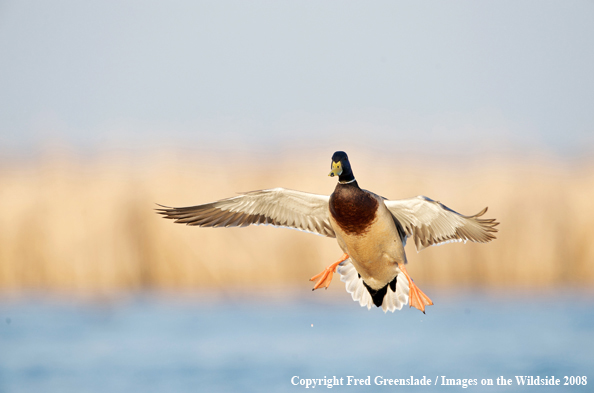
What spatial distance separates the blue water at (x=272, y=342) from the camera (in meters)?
11.7

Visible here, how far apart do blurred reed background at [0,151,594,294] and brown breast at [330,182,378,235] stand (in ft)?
19.8

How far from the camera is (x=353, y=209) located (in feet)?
18.0

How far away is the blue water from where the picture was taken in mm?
11703

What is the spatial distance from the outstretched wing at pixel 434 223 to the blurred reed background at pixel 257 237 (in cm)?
534

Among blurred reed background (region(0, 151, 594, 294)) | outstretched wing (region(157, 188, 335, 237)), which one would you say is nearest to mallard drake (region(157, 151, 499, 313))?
outstretched wing (region(157, 188, 335, 237))

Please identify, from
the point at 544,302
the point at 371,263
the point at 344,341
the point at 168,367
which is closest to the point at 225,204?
the point at 371,263

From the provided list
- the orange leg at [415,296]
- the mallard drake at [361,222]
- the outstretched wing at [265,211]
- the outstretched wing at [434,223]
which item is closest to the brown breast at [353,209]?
the mallard drake at [361,222]

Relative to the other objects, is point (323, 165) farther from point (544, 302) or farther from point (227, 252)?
point (544, 302)

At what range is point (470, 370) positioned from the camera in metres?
11.9

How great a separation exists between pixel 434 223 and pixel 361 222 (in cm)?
107

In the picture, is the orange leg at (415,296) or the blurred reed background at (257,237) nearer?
the orange leg at (415,296)

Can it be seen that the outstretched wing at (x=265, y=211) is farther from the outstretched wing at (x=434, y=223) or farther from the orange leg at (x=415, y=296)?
the orange leg at (x=415, y=296)

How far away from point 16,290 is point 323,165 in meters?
6.83

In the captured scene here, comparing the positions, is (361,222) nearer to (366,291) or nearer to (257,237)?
(366,291)
